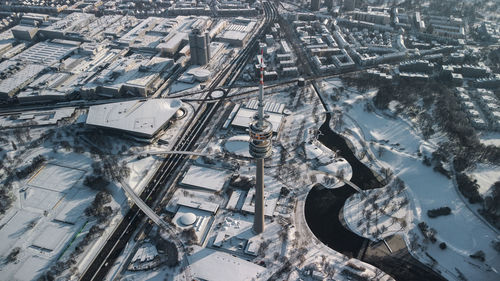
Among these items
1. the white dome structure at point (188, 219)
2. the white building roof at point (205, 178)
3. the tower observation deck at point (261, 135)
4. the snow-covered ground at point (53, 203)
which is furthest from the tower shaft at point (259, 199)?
the snow-covered ground at point (53, 203)

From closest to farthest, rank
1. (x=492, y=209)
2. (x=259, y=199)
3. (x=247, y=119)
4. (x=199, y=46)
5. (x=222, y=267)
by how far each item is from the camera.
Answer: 1. (x=222, y=267)
2. (x=259, y=199)
3. (x=492, y=209)
4. (x=247, y=119)
5. (x=199, y=46)

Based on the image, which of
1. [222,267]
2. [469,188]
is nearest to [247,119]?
[222,267]

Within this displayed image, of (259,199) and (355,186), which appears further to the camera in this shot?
(355,186)

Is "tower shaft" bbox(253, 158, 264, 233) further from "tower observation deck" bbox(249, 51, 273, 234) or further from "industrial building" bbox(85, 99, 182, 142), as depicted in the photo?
"industrial building" bbox(85, 99, 182, 142)

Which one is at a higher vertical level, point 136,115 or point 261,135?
point 261,135

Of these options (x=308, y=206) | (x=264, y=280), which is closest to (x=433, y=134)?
(x=308, y=206)

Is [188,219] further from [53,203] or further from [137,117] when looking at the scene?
[137,117]

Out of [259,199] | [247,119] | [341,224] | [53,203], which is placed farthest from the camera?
[247,119]
